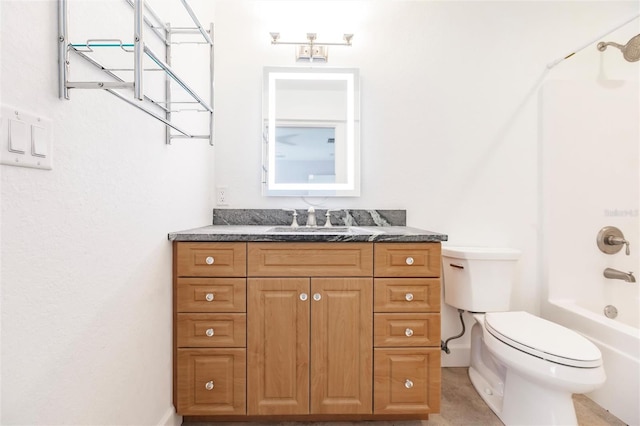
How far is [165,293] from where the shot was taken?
127 cm

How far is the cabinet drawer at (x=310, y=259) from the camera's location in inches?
52.6

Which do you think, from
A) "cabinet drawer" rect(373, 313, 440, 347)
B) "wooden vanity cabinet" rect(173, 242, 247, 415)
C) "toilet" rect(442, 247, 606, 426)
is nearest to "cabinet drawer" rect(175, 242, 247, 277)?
"wooden vanity cabinet" rect(173, 242, 247, 415)

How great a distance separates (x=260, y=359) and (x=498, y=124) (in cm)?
200

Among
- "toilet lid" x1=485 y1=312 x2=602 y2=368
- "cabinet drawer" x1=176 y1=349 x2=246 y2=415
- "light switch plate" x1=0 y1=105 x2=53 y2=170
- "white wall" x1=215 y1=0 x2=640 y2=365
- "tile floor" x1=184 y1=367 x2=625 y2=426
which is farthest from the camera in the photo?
"white wall" x1=215 y1=0 x2=640 y2=365

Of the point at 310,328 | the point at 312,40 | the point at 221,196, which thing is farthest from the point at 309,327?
the point at 312,40

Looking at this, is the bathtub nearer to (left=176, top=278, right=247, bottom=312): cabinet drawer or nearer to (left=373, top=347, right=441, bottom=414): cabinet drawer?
(left=373, top=347, right=441, bottom=414): cabinet drawer

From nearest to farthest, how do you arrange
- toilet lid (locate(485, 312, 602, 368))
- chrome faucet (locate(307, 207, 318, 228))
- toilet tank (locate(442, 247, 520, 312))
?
toilet lid (locate(485, 312, 602, 368))
toilet tank (locate(442, 247, 520, 312))
chrome faucet (locate(307, 207, 318, 228))

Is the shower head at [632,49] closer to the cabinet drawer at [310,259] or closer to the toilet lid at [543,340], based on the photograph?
the toilet lid at [543,340]

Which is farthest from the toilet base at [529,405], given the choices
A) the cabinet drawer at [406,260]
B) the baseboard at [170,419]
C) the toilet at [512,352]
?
the baseboard at [170,419]

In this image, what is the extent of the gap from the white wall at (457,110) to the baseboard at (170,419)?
1.12m

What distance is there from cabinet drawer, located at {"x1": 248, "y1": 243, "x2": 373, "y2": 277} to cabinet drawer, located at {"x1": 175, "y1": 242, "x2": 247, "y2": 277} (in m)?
0.05

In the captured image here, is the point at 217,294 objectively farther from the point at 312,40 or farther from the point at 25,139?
the point at 312,40

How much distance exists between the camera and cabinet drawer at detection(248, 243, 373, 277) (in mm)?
1337

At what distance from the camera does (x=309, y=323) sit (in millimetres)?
1338
